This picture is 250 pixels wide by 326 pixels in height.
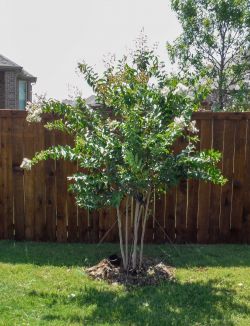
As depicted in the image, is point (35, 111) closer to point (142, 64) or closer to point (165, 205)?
point (142, 64)

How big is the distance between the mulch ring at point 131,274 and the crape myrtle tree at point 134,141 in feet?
0.31

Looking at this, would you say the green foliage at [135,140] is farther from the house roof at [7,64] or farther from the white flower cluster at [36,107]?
the house roof at [7,64]

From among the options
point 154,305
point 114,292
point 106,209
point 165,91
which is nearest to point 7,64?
point 106,209

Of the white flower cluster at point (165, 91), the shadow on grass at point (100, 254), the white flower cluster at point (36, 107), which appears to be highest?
the white flower cluster at point (165, 91)

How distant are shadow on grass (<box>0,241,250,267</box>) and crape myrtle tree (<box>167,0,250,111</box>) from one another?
7.75 metres

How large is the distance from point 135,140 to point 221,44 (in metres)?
10.5

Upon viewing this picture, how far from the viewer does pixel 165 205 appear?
16.9 ft

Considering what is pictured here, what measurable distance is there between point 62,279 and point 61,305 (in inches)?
24.0

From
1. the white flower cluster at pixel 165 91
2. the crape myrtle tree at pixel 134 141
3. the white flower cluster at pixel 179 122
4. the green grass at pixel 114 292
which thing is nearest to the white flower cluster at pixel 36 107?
the crape myrtle tree at pixel 134 141

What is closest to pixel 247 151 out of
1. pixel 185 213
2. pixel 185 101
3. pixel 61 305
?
pixel 185 213

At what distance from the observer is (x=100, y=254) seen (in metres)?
4.65

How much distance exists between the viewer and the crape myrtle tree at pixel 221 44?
12.1m

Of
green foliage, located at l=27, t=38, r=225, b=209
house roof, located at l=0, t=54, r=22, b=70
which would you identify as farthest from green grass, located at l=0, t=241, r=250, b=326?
house roof, located at l=0, t=54, r=22, b=70

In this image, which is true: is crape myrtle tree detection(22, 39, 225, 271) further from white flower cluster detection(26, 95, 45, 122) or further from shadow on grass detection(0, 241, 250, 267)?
shadow on grass detection(0, 241, 250, 267)
